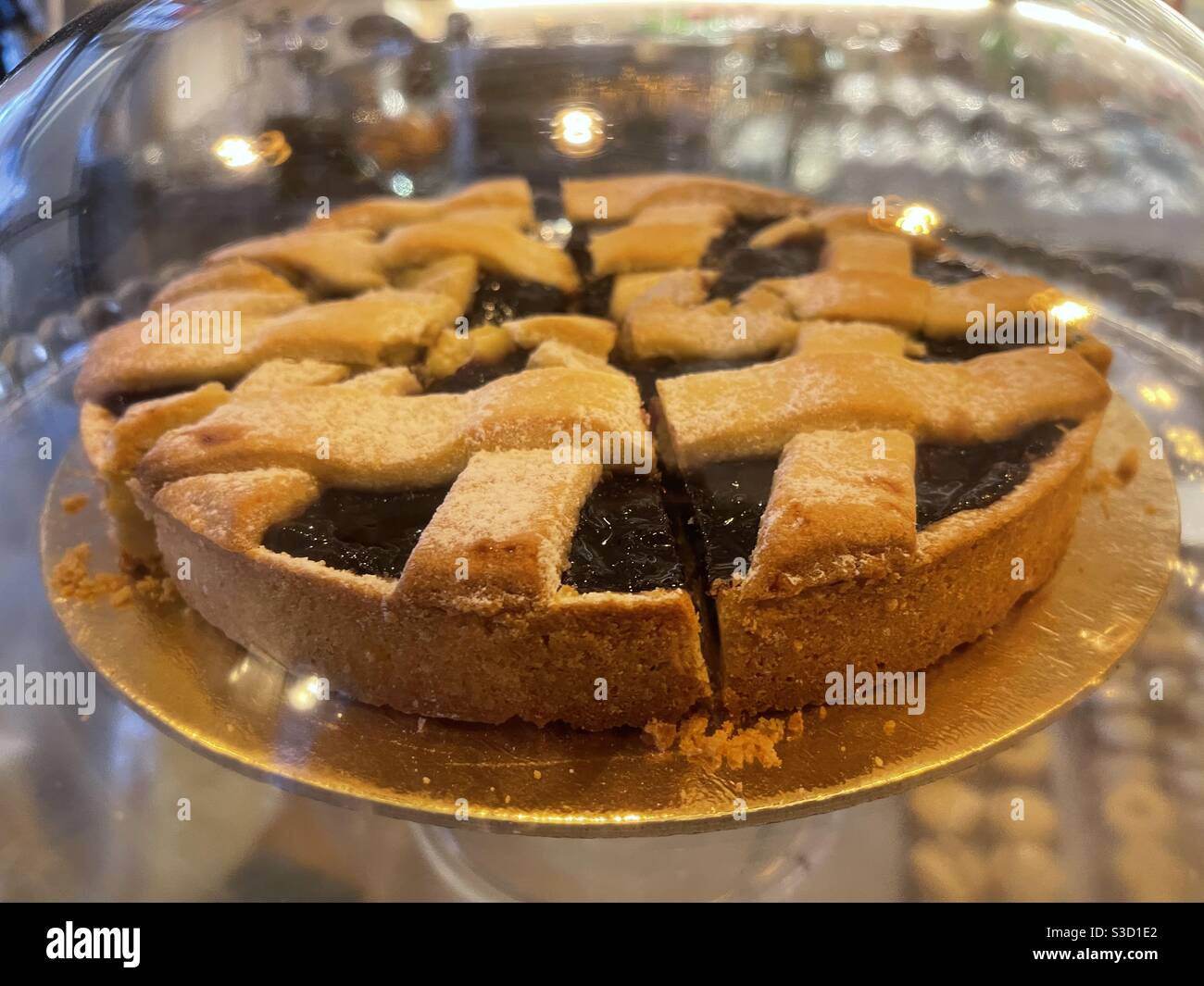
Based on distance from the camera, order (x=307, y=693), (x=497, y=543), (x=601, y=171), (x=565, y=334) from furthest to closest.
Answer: (x=601, y=171) < (x=565, y=334) < (x=307, y=693) < (x=497, y=543)

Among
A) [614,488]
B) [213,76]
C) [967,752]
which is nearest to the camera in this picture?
[967,752]

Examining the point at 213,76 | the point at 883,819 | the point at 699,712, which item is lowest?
the point at 883,819

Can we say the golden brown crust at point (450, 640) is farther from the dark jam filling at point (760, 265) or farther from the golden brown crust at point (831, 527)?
the dark jam filling at point (760, 265)

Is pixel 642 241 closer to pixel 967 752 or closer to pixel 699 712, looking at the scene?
pixel 699 712

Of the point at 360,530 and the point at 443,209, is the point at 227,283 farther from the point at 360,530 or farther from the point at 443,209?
the point at 360,530

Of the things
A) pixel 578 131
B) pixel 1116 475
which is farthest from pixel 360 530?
pixel 578 131

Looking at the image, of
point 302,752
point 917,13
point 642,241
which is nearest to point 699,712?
point 302,752

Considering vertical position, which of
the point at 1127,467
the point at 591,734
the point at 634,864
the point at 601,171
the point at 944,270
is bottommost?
the point at 634,864

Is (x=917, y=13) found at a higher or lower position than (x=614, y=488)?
higher

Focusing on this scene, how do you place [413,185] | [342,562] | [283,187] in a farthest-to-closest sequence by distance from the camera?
1. [413,185]
2. [283,187]
3. [342,562]
